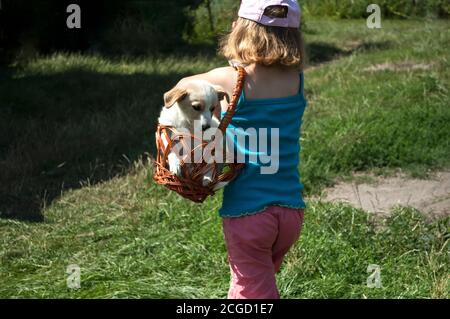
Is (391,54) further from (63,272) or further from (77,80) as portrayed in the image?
(63,272)

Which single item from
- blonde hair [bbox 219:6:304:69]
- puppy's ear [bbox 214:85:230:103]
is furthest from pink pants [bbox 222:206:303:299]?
blonde hair [bbox 219:6:304:69]

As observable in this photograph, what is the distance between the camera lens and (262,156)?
3562 mm

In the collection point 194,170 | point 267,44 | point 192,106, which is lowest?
point 194,170

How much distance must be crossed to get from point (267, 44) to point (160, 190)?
11.8 ft

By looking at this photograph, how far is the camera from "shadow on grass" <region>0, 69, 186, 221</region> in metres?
7.50

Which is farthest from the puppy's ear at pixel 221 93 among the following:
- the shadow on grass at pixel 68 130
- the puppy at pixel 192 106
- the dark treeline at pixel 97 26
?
the dark treeline at pixel 97 26

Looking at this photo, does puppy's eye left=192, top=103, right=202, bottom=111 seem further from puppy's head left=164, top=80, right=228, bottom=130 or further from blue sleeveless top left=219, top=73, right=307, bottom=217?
blue sleeveless top left=219, top=73, right=307, bottom=217

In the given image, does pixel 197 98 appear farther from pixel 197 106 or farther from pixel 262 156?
pixel 262 156

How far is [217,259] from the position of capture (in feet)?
17.4

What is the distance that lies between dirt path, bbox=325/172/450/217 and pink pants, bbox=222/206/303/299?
2576 mm

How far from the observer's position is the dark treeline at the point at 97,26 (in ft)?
42.0

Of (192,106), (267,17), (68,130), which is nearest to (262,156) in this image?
(192,106)
